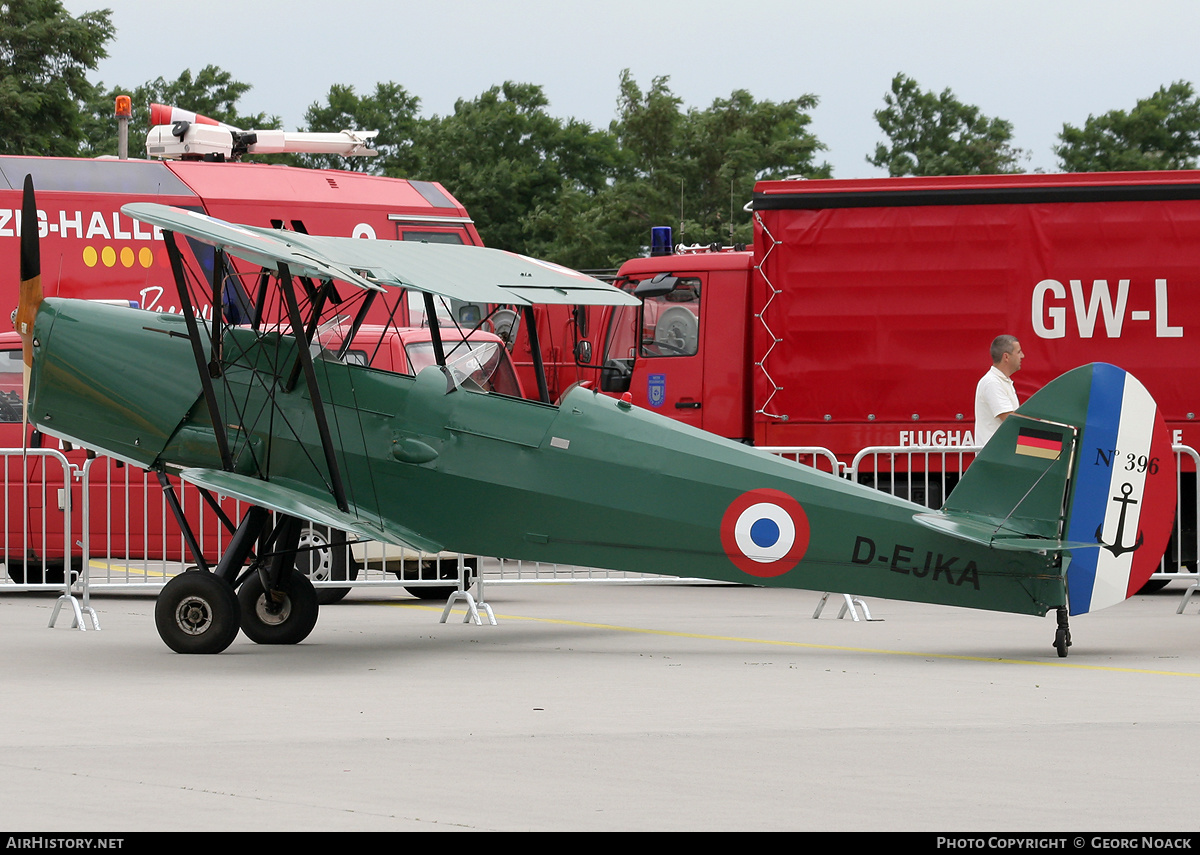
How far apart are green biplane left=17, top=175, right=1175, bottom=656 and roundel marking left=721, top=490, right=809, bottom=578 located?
1cm

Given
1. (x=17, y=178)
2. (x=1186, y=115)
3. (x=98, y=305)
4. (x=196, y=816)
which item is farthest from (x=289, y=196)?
(x=1186, y=115)

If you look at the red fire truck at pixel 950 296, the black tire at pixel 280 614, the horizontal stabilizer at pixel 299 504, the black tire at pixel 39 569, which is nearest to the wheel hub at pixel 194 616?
the black tire at pixel 280 614

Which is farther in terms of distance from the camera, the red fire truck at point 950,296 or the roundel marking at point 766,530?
the red fire truck at point 950,296

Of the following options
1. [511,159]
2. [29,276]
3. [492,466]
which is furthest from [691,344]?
[511,159]

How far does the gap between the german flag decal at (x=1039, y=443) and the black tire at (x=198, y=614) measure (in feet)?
15.6

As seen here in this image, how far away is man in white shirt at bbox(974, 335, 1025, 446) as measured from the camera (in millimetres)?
11570

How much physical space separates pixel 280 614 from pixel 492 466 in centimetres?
185

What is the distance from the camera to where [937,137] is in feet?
186

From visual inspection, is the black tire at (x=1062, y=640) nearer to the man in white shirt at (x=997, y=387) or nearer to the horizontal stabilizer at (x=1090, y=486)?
the horizontal stabilizer at (x=1090, y=486)

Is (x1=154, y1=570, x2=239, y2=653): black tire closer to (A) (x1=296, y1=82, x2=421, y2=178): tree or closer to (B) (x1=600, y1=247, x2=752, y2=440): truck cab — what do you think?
(B) (x1=600, y1=247, x2=752, y2=440): truck cab

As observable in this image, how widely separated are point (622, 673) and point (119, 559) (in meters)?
6.33

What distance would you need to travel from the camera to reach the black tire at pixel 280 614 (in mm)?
9664

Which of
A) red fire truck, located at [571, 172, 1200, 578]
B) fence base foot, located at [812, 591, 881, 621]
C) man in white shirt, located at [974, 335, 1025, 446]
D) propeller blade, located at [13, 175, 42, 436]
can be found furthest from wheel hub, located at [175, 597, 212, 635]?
red fire truck, located at [571, 172, 1200, 578]

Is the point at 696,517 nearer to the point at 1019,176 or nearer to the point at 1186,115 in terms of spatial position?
the point at 1019,176
